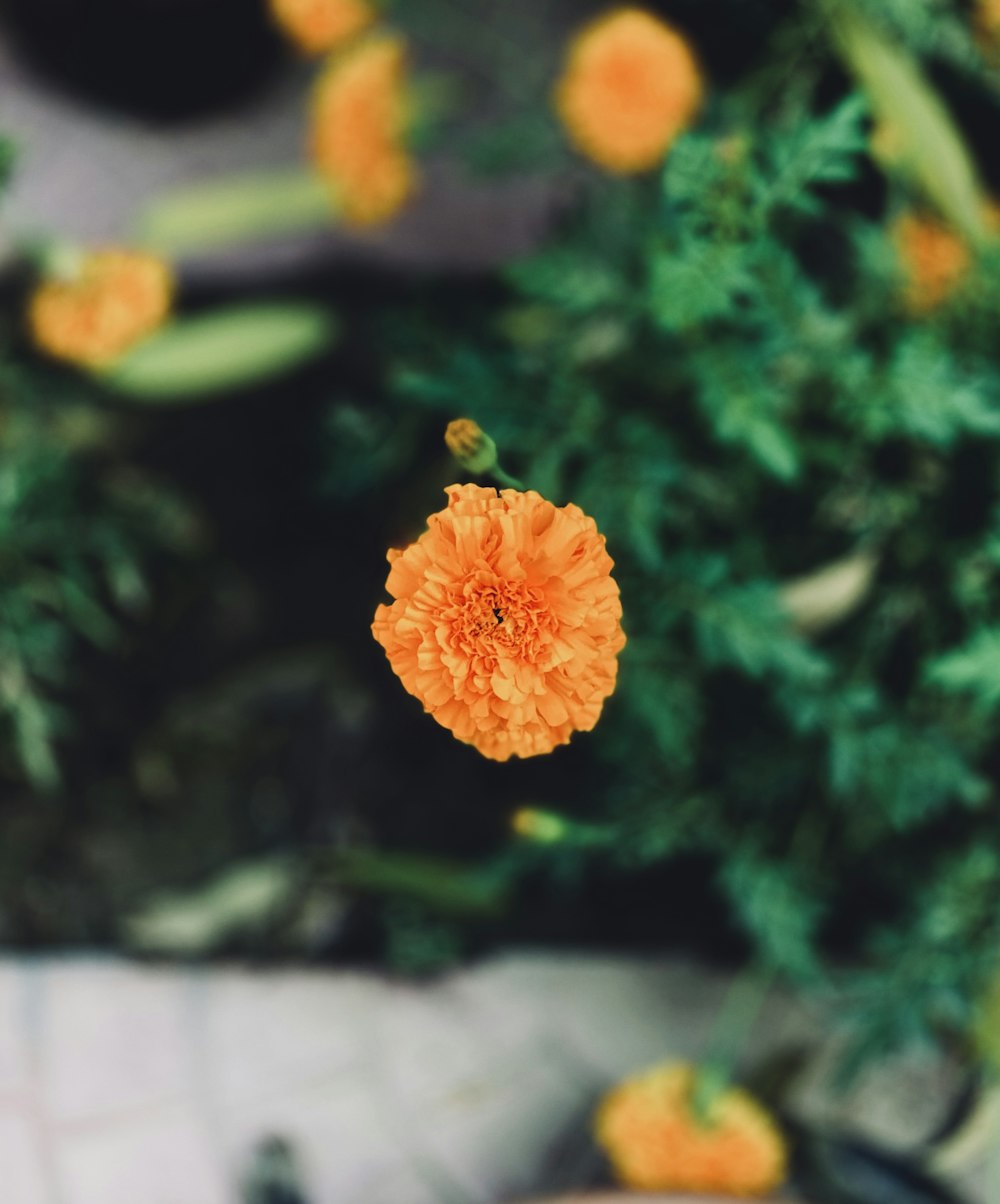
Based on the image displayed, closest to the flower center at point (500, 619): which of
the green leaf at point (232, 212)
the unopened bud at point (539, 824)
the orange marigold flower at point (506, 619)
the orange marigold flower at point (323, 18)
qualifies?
the orange marigold flower at point (506, 619)

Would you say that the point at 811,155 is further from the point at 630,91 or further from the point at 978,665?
the point at 978,665

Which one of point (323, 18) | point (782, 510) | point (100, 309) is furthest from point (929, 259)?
point (100, 309)

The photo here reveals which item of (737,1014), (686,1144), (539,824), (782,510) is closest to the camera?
(539,824)

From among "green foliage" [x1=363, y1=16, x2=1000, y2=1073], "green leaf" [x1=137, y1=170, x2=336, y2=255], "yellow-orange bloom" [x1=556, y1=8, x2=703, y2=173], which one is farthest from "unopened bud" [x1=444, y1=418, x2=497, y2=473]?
"green leaf" [x1=137, y1=170, x2=336, y2=255]

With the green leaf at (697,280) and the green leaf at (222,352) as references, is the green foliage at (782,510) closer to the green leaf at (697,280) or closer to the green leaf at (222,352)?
the green leaf at (697,280)

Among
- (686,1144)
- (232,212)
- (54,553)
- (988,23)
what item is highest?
(988,23)

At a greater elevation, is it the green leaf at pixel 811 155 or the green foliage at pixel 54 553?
the green leaf at pixel 811 155
